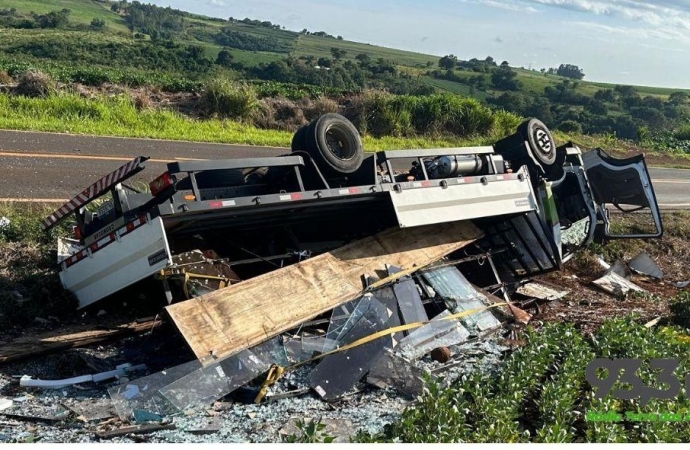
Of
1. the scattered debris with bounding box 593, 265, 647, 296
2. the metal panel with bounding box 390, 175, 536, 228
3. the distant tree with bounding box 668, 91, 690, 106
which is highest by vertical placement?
the metal panel with bounding box 390, 175, 536, 228

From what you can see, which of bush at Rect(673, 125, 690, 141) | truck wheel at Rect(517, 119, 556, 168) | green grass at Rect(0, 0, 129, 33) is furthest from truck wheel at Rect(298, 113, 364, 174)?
green grass at Rect(0, 0, 129, 33)

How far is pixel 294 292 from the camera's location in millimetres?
6379

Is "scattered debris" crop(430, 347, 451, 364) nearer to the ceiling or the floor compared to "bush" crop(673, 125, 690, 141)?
nearer to the ceiling

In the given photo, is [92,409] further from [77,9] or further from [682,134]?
[77,9]

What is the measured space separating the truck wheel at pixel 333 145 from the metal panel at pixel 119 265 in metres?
1.94

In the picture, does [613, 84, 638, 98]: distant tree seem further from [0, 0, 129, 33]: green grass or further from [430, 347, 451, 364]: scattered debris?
[430, 347, 451, 364]: scattered debris

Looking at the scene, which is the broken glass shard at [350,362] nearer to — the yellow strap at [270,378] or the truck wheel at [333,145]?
the yellow strap at [270,378]

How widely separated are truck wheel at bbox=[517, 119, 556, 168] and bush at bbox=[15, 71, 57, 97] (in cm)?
1126

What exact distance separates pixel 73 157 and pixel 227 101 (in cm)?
656

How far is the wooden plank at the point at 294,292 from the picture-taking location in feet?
18.3

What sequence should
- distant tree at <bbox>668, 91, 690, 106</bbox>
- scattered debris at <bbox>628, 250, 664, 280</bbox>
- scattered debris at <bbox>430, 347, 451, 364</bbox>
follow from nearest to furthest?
scattered debris at <bbox>430, 347, 451, 364</bbox>
scattered debris at <bbox>628, 250, 664, 280</bbox>
distant tree at <bbox>668, 91, 690, 106</bbox>

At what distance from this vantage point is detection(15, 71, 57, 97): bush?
51.3 feet
